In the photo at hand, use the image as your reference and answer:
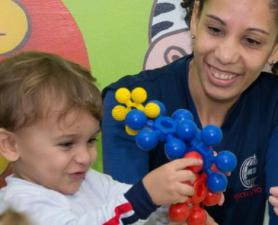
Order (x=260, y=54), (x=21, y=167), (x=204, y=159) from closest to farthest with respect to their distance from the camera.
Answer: (x=204, y=159), (x=21, y=167), (x=260, y=54)

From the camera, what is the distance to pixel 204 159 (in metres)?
0.75

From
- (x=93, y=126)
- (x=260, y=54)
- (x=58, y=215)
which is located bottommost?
(x=58, y=215)

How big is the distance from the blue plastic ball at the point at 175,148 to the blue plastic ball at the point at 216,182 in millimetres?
55

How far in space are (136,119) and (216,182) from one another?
0.14 metres

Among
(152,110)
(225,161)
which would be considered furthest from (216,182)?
(152,110)

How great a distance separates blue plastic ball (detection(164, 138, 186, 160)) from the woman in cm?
26

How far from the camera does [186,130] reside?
730 mm

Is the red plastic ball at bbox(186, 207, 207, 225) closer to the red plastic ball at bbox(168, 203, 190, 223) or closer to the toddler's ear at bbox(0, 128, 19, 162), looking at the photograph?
the red plastic ball at bbox(168, 203, 190, 223)

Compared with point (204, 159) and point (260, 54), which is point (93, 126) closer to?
point (204, 159)

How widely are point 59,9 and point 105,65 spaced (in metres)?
0.16

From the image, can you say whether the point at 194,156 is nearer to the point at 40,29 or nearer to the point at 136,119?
the point at 136,119

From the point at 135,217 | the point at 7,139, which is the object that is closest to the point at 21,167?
the point at 7,139

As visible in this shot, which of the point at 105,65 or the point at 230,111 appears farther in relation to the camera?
the point at 105,65

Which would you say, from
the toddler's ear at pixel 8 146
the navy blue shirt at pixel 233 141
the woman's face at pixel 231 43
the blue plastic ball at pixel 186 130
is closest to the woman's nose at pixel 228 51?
the woman's face at pixel 231 43
